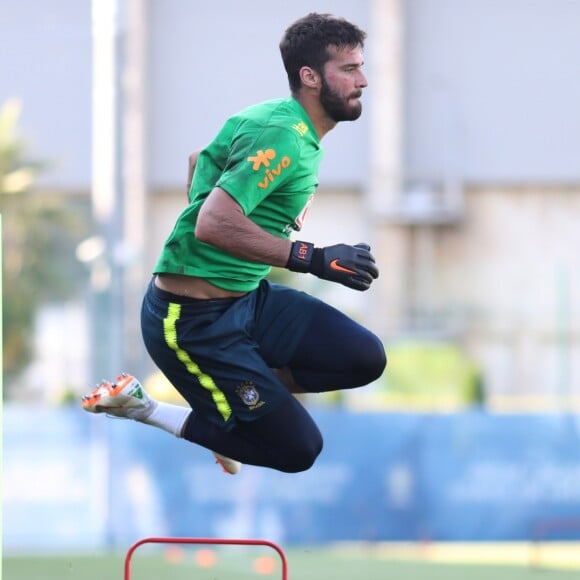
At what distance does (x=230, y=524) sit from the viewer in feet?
44.0

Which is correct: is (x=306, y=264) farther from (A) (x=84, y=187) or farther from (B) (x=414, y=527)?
(A) (x=84, y=187)

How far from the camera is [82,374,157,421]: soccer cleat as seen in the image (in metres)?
5.71

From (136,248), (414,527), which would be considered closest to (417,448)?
(414,527)

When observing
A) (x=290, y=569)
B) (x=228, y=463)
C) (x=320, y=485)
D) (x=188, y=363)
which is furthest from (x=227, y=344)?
(x=320, y=485)

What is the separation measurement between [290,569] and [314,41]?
8301mm

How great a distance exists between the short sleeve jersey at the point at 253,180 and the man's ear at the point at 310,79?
3.0 inches

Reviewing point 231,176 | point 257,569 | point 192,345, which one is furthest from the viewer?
point 257,569

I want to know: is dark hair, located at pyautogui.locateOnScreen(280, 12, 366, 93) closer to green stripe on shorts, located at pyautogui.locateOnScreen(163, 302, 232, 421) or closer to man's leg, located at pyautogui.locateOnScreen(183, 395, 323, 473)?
green stripe on shorts, located at pyautogui.locateOnScreen(163, 302, 232, 421)

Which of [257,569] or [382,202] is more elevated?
[382,202]

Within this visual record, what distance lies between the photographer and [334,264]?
5.08 meters

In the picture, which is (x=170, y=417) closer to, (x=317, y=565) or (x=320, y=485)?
(x=317, y=565)

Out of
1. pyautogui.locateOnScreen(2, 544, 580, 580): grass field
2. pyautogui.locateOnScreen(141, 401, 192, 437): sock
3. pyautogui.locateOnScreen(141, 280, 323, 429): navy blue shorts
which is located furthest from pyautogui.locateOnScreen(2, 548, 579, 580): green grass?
pyautogui.locateOnScreen(141, 280, 323, 429): navy blue shorts

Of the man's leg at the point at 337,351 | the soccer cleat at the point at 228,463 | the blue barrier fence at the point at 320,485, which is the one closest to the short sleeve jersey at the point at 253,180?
the man's leg at the point at 337,351

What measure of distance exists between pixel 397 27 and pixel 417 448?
15.8m
